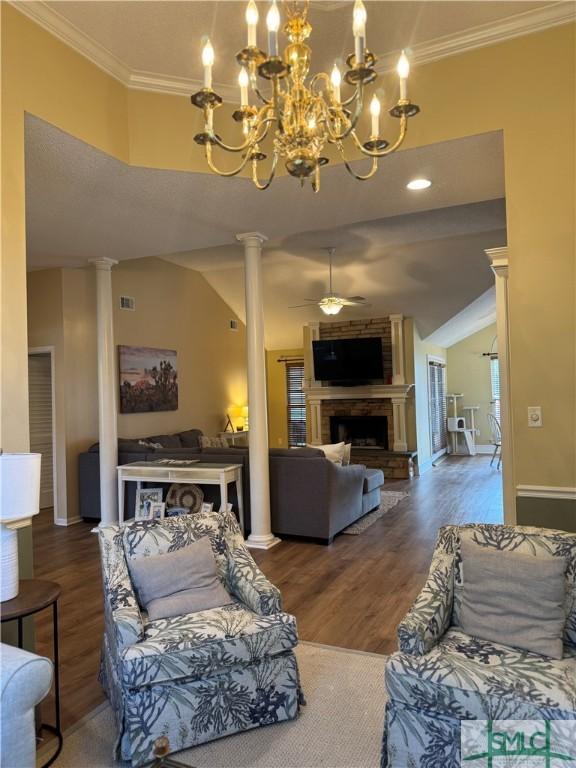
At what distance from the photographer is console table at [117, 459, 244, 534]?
5105 mm

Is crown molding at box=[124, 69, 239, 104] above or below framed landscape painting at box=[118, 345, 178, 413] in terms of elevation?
above

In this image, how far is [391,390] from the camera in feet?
29.7

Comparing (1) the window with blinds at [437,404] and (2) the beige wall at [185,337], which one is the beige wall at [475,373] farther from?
(2) the beige wall at [185,337]

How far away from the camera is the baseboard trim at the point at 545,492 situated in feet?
9.28

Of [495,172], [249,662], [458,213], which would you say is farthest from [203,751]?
[458,213]

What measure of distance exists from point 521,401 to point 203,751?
229cm

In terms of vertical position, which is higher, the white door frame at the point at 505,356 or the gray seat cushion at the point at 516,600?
the white door frame at the point at 505,356

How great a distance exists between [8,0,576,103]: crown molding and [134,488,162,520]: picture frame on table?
386 centimetres

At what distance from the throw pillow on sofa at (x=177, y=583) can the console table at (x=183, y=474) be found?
2.46 m

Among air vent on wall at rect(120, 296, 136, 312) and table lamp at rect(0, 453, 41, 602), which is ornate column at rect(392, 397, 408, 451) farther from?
table lamp at rect(0, 453, 41, 602)

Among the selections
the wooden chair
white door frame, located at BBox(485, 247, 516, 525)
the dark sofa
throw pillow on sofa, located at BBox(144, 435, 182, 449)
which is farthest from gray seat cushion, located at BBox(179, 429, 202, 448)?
the wooden chair

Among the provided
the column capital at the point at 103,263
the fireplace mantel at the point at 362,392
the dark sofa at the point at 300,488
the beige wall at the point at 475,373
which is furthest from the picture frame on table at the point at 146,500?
the beige wall at the point at 475,373

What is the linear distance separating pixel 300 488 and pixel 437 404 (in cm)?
679

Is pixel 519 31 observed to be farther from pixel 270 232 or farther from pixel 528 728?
pixel 528 728
